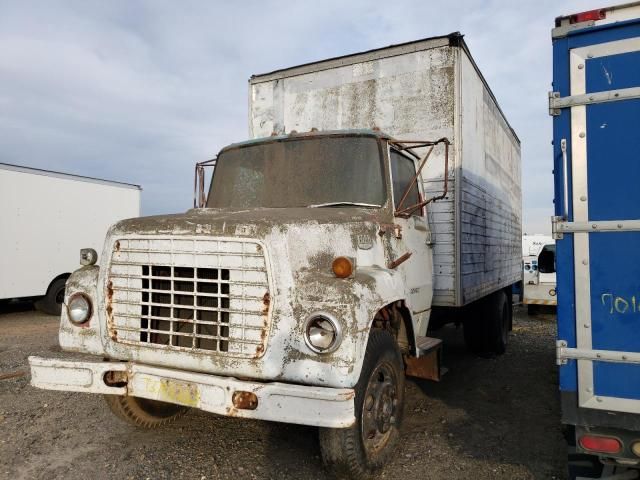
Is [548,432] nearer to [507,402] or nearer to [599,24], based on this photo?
[507,402]

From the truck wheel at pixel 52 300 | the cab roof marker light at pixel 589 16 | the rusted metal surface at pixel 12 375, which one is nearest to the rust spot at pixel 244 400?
the cab roof marker light at pixel 589 16

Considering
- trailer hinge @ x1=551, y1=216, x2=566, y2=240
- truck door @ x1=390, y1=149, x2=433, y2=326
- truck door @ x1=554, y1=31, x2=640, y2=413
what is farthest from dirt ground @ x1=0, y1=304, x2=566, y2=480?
trailer hinge @ x1=551, y1=216, x2=566, y2=240

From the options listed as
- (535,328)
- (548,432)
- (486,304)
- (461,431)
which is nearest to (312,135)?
(461,431)

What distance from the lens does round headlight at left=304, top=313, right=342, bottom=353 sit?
9.30ft

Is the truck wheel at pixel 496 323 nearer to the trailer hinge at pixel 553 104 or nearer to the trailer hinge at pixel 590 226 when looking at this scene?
the trailer hinge at pixel 590 226

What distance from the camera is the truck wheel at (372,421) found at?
9.97ft

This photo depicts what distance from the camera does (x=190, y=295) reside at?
316cm

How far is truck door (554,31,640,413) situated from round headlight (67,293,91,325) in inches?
122

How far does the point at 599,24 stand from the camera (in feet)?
8.47

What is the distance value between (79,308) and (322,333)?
1.86m

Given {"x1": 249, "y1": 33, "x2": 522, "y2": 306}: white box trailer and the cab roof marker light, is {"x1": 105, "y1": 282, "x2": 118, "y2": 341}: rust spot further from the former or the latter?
the cab roof marker light

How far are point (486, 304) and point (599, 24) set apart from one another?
16.6 feet

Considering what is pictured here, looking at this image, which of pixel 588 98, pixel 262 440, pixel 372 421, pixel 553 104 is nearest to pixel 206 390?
pixel 372 421

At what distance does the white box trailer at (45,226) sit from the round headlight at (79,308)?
7.82m
